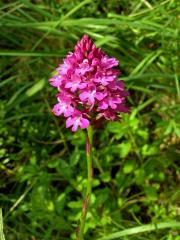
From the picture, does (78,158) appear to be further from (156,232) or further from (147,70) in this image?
(147,70)

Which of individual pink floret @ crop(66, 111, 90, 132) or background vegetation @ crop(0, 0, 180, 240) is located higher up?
individual pink floret @ crop(66, 111, 90, 132)

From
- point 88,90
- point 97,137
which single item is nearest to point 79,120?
point 88,90

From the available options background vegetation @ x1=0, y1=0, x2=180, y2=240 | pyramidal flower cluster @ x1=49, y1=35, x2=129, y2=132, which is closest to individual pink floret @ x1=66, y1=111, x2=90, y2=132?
pyramidal flower cluster @ x1=49, y1=35, x2=129, y2=132

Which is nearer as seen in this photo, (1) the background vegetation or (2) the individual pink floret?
(2) the individual pink floret

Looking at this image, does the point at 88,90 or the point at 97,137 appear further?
the point at 97,137

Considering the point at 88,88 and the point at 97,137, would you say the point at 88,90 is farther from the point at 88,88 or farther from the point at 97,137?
the point at 97,137

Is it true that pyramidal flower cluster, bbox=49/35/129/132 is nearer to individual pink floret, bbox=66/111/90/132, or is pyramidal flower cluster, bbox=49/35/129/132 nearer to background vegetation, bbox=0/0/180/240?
individual pink floret, bbox=66/111/90/132

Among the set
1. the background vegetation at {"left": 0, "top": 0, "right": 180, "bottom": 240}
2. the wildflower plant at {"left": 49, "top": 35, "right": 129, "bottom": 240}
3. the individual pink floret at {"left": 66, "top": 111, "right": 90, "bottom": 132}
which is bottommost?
the background vegetation at {"left": 0, "top": 0, "right": 180, "bottom": 240}

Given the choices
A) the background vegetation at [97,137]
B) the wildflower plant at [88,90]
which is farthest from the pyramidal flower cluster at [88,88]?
the background vegetation at [97,137]
